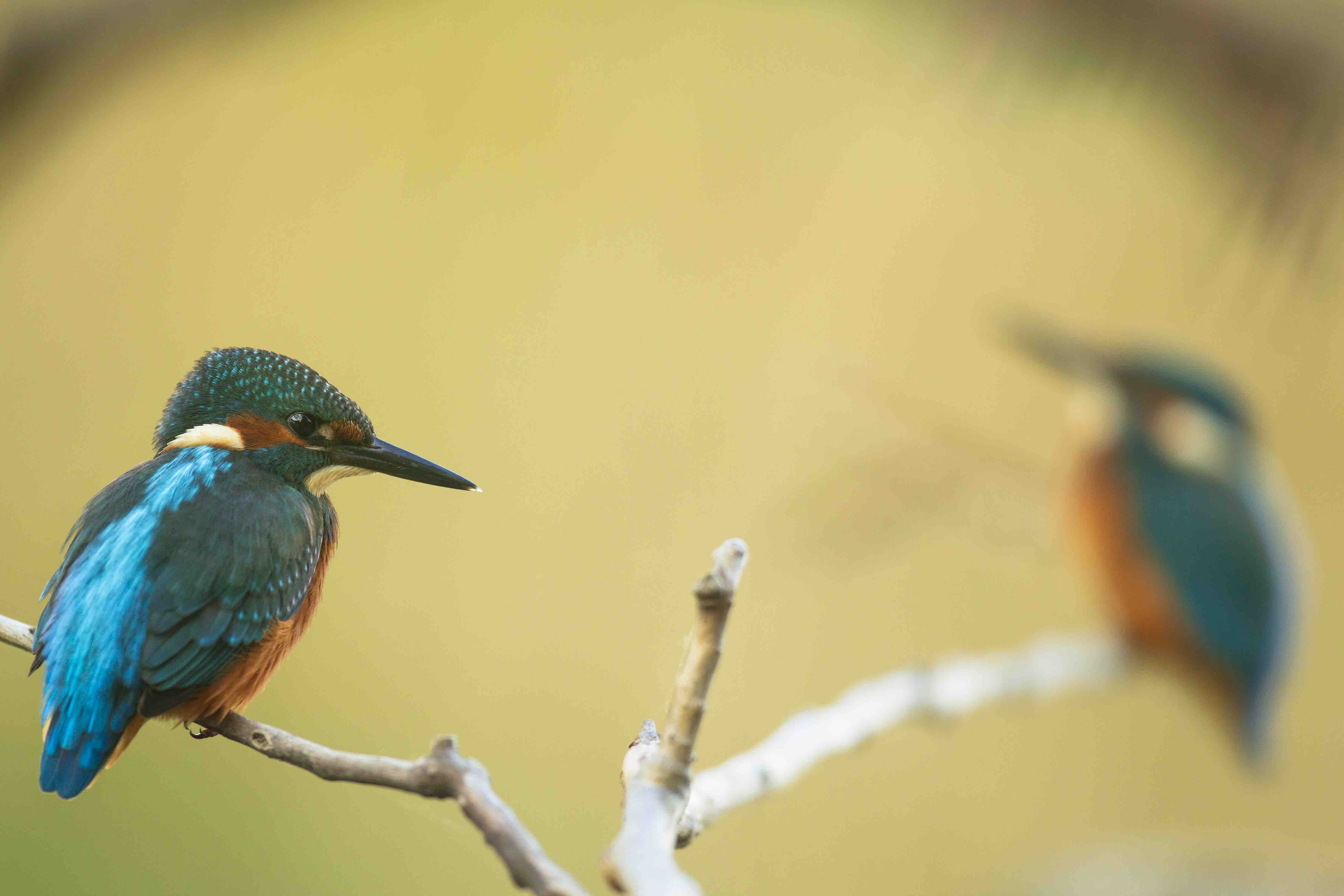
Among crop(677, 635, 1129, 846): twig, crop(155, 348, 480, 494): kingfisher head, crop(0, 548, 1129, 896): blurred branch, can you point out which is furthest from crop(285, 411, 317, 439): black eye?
crop(677, 635, 1129, 846): twig

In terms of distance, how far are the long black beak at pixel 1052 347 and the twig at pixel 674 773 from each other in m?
1.36

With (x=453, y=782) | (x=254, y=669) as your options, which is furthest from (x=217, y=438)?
(x=453, y=782)

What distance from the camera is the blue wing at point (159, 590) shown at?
0.57 meters

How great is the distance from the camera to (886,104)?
1.79 metres

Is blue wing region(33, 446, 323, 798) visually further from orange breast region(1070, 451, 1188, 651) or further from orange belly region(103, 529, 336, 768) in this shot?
orange breast region(1070, 451, 1188, 651)

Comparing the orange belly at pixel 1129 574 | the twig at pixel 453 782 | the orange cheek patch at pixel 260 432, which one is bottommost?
the twig at pixel 453 782

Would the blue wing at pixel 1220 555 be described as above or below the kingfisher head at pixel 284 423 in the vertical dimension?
above

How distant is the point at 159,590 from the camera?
595 millimetres

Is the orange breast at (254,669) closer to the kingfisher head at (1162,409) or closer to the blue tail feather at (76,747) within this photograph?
the blue tail feather at (76,747)

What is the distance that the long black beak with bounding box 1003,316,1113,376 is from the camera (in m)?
1.62

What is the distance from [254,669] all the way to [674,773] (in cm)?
36

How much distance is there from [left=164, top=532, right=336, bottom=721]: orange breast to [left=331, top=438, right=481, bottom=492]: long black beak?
0.22 feet

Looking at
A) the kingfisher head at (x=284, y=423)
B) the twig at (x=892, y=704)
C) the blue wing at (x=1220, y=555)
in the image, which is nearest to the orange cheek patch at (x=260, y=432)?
the kingfisher head at (x=284, y=423)

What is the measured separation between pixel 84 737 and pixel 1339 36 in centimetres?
148
